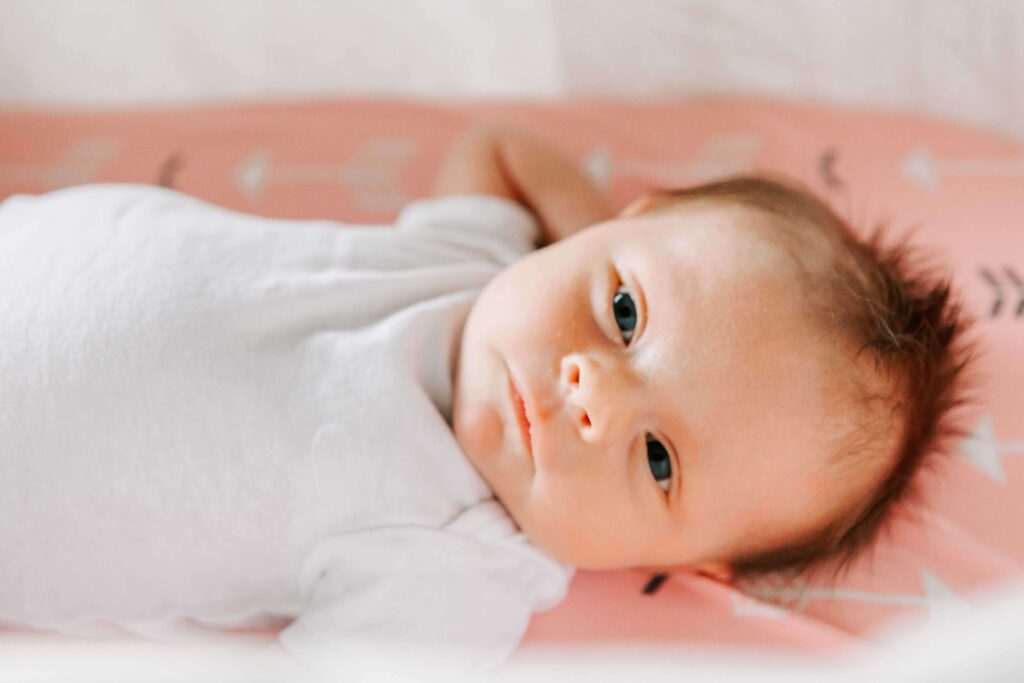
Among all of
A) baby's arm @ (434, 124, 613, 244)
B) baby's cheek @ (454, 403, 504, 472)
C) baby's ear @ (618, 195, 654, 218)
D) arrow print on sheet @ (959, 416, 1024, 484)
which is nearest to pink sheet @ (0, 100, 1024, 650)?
arrow print on sheet @ (959, 416, 1024, 484)

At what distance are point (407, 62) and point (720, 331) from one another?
2.60ft

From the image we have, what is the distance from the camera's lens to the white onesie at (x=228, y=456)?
86 centimetres

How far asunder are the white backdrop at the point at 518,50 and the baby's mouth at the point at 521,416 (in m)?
0.72

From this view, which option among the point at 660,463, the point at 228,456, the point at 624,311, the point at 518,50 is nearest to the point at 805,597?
the point at 660,463

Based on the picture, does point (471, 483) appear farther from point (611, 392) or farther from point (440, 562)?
point (611, 392)

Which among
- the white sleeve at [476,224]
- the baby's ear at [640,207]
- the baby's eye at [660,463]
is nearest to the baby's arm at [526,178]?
the white sleeve at [476,224]

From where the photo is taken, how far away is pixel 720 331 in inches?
33.5

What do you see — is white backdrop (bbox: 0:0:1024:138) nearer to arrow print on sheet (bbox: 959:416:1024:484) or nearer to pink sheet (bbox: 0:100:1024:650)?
pink sheet (bbox: 0:100:1024:650)

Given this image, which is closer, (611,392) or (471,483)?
(611,392)

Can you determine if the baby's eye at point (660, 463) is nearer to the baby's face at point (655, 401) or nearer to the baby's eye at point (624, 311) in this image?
the baby's face at point (655, 401)

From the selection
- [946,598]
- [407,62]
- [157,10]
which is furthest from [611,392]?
[157,10]

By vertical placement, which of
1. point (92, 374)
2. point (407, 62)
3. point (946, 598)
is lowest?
point (946, 598)

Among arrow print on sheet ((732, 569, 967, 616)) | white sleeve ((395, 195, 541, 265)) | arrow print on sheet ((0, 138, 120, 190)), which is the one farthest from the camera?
arrow print on sheet ((0, 138, 120, 190))

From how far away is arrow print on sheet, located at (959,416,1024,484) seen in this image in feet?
3.50
